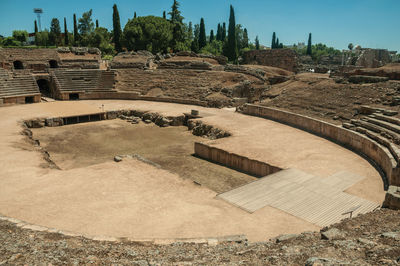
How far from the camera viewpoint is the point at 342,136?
15453mm

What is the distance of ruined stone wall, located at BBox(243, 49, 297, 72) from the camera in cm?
3931

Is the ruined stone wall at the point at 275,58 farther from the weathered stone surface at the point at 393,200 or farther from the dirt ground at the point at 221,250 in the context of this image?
the dirt ground at the point at 221,250

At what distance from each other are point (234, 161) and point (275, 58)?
3013 centimetres

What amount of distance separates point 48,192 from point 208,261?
6405 millimetres

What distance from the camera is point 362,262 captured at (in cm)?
462

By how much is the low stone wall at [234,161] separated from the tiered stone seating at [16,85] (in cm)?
1926

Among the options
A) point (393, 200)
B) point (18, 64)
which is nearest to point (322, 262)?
point (393, 200)

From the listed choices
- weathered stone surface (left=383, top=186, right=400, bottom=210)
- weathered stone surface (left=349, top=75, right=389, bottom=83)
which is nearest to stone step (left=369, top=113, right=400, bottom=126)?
weathered stone surface (left=349, top=75, right=389, bottom=83)

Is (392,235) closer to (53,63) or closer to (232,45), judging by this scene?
(53,63)

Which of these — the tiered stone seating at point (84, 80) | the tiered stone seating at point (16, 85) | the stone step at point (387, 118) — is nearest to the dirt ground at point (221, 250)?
the stone step at point (387, 118)

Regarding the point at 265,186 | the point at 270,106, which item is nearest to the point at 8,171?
the point at 265,186

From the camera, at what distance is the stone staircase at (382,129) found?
11.9 m

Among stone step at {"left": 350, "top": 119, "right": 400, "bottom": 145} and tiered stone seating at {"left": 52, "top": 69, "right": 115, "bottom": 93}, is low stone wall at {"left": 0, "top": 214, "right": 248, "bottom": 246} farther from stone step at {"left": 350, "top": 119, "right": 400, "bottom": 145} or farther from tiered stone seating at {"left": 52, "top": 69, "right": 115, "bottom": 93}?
tiered stone seating at {"left": 52, "top": 69, "right": 115, "bottom": 93}

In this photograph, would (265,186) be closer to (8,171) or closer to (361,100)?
(8,171)
